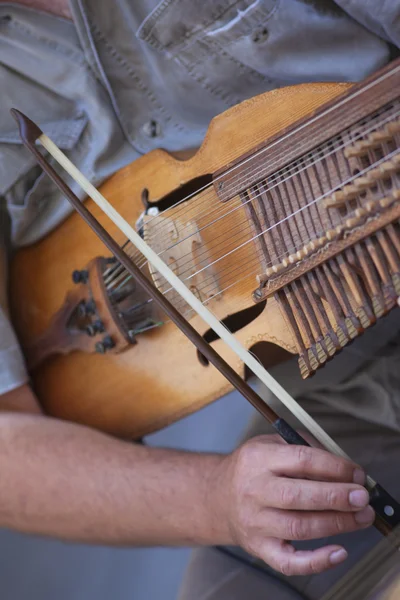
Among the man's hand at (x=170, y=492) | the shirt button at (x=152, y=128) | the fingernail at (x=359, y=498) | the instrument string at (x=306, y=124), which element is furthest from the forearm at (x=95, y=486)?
the shirt button at (x=152, y=128)

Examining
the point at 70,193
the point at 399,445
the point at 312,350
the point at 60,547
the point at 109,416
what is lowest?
the point at 60,547

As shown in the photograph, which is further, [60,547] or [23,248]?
[60,547]

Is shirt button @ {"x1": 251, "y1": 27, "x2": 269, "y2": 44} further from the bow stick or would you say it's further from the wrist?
the wrist

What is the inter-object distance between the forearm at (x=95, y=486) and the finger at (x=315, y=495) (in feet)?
0.60

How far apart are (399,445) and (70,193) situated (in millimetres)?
540

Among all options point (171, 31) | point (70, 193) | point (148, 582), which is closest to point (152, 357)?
point (70, 193)

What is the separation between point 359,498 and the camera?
0.61m

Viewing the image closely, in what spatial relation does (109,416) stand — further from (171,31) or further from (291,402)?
(171,31)

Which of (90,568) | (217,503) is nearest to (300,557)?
(217,503)

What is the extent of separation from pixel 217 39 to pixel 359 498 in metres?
0.61

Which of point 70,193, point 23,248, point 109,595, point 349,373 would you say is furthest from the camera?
point 109,595

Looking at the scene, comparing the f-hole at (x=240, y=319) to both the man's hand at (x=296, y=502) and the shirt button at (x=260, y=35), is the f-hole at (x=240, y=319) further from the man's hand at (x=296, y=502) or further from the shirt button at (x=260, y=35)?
the shirt button at (x=260, y=35)

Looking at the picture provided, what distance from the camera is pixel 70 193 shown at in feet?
2.61

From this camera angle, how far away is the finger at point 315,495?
61 centimetres
